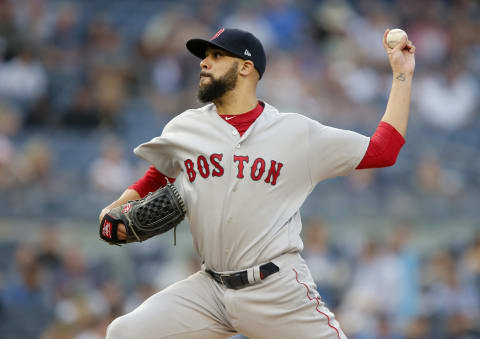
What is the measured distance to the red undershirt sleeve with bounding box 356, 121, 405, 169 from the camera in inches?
140

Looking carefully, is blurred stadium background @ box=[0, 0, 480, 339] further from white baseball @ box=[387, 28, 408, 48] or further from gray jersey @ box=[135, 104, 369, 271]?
white baseball @ box=[387, 28, 408, 48]

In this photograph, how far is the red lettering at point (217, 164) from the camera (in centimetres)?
355

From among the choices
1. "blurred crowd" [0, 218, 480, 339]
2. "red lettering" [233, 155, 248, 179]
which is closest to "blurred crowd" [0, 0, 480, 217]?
"blurred crowd" [0, 218, 480, 339]

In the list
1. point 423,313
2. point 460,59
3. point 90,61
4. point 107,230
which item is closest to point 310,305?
point 107,230

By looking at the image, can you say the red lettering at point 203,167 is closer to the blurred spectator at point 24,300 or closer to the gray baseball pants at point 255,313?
the gray baseball pants at point 255,313

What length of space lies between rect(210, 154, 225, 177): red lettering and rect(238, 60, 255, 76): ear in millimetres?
409

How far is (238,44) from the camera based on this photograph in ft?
12.0

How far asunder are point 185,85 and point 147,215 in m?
6.84

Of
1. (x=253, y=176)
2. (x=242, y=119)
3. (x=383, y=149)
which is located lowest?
(x=253, y=176)

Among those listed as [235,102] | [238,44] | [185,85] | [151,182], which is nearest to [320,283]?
[185,85]

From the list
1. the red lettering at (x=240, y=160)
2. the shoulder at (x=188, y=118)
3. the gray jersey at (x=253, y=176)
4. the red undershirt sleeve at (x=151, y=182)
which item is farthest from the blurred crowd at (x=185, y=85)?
the red lettering at (x=240, y=160)

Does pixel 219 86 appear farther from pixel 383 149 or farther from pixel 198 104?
pixel 198 104

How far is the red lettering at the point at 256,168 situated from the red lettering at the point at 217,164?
0.13 metres

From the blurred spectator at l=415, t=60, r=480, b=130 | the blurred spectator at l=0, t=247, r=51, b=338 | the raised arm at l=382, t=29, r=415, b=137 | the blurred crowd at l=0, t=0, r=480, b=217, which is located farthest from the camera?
the blurred spectator at l=415, t=60, r=480, b=130
